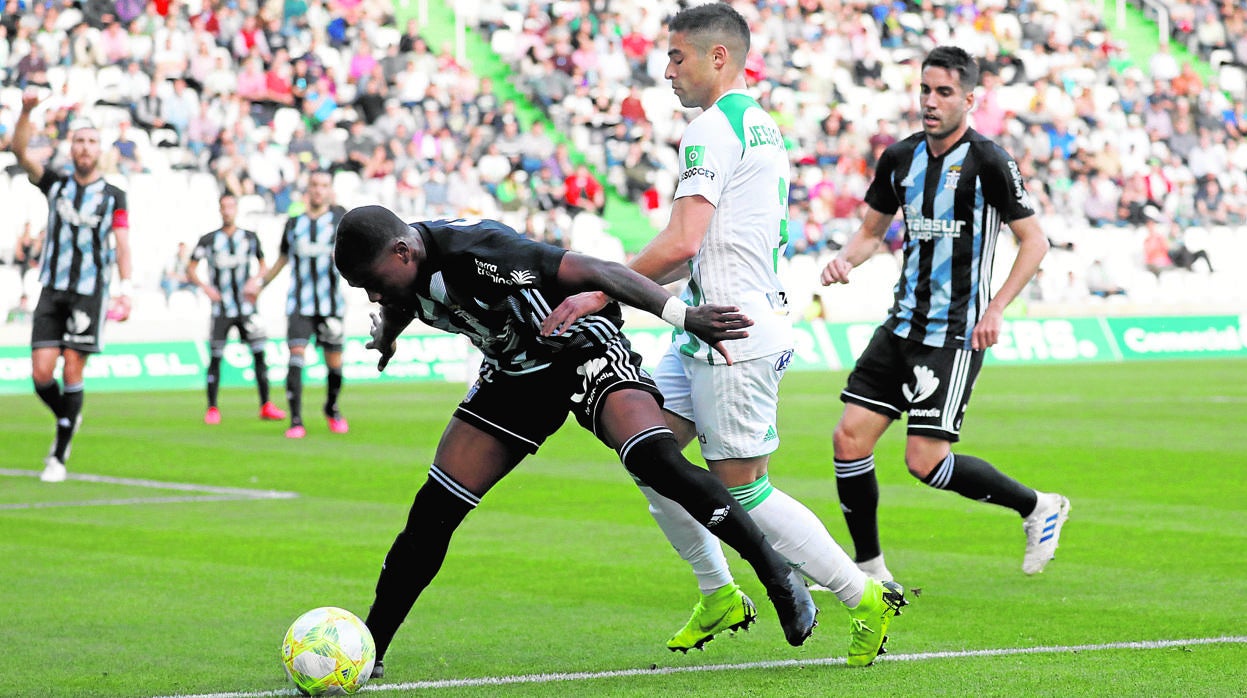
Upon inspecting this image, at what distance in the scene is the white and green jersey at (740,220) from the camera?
5.55 m

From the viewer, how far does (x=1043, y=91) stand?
3475 cm

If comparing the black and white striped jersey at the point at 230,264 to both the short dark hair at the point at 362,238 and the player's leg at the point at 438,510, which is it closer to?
the player's leg at the point at 438,510

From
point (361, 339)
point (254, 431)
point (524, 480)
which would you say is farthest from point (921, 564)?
point (361, 339)

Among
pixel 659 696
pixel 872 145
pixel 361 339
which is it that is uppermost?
pixel 659 696

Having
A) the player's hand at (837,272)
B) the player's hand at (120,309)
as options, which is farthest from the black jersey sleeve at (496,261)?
the player's hand at (120,309)

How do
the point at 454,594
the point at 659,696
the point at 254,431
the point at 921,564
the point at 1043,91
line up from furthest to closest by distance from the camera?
the point at 1043,91 → the point at 254,431 → the point at 921,564 → the point at 454,594 → the point at 659,696

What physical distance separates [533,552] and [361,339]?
601 inches

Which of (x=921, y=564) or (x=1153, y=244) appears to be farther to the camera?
(x=1153, y=244)

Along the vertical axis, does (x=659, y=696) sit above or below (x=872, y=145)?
above

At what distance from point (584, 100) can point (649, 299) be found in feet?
86.9

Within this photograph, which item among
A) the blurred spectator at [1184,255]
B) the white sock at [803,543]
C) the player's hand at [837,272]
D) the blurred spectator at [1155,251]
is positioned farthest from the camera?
the blurred spectator at [1184,255]

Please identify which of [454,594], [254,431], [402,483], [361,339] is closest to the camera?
[454,594]

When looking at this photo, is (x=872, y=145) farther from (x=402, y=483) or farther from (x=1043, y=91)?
(x=402, y=483)

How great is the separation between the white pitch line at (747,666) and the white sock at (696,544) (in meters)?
0.31
